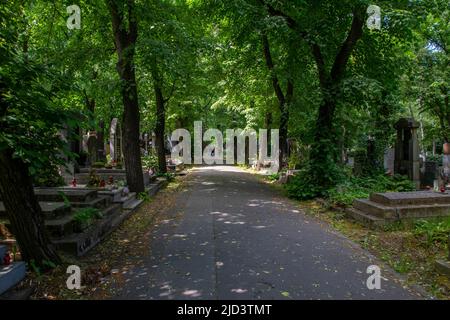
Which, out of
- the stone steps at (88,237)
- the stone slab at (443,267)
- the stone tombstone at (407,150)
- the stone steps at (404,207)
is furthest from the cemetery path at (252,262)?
the stone tombstone at (407,150)

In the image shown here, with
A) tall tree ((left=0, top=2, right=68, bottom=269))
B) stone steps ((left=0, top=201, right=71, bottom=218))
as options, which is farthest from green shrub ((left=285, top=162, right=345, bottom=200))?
tall tree ((left=0, top=2, right=68, bottom=269))

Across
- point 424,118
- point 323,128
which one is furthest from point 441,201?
point 424,118

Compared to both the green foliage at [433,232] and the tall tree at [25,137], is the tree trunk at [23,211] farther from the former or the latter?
the green foliage at [433,232]

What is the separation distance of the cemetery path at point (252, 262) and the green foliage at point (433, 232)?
4.03 ft

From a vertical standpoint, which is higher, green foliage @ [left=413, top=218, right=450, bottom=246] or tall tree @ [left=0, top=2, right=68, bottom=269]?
tall tree @ [left=0, top=2, right=68, bottom=269]

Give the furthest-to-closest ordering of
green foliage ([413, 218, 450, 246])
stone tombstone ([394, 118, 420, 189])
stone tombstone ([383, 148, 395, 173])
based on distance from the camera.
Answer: stone tombstone ([383, 148, 395, 173]) → stone tombstone ([394, 118, 420, 189]) → green foliage ([413, 218, 450, 246])

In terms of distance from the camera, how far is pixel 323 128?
1298cm

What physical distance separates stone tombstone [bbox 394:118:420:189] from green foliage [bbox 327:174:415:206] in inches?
28.0

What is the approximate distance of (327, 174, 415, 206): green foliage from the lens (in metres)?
10.7

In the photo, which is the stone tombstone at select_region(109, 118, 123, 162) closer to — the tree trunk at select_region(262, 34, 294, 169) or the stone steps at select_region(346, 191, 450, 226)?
the tree trunk at select_region(262, 34, 294, 169)

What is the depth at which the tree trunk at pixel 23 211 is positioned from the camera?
5.09 meters

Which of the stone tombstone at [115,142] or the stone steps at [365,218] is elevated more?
the stone tombstone at [115,142]

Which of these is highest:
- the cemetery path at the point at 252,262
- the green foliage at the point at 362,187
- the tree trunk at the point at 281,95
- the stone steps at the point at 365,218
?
the tree trunk at the point at 281,95
